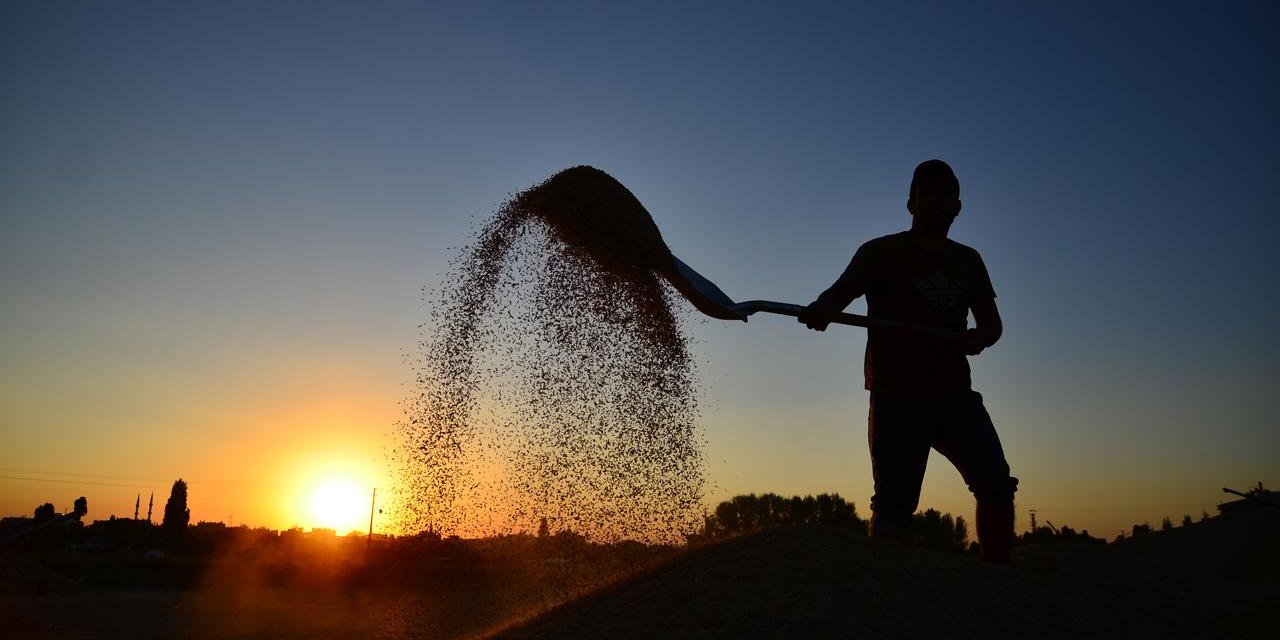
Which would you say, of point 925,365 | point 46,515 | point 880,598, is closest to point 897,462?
point 925,365

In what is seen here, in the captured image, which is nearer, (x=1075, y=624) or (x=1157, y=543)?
(x=1075, y=624)

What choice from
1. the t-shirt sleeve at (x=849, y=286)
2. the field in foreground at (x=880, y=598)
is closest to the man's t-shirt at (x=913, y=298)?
the t-shirt sleeve at (x=849, y=286)

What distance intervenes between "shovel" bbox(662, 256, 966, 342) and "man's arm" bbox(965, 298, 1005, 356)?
223 millimetres

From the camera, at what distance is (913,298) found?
421 centimetres

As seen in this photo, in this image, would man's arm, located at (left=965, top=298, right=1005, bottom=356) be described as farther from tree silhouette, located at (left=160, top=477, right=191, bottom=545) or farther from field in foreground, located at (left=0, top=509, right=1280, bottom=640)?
tree silhouette, located at (left=160, top=477, right=191, bottom=545)

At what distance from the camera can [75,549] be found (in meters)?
37.6

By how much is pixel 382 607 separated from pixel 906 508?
10.4 m

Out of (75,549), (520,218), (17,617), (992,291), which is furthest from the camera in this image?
(75,549)

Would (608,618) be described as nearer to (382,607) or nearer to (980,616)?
(980,616)

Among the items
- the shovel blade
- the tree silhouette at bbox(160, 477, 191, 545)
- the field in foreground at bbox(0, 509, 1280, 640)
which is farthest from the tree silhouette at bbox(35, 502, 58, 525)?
the tree silhouette at bbox(160, 477, 191, 545)

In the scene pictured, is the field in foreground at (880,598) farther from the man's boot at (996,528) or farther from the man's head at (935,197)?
the man's head at (935,197)

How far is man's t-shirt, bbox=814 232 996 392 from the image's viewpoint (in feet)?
13.3

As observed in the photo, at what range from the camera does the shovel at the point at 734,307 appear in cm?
402

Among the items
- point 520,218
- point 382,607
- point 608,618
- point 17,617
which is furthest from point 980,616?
point 17,617
